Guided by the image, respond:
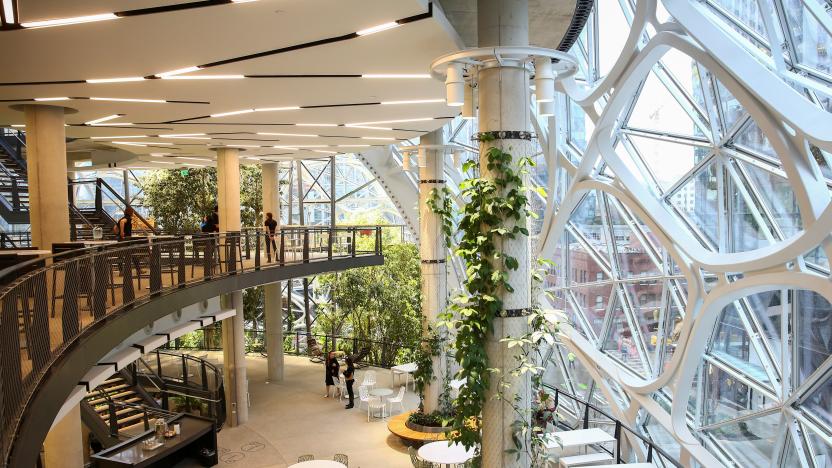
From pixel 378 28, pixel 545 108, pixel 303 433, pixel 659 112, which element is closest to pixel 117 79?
pixel 378 28

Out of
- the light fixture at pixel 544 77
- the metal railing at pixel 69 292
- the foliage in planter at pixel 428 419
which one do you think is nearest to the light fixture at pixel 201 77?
the metal railing at pixel 69 292

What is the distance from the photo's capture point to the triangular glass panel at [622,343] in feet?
52.3

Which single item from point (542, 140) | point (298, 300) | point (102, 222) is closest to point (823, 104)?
point (542, 140)

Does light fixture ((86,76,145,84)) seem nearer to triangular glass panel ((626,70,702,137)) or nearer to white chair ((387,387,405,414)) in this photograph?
triangular glass panel ((626,70,702,137))

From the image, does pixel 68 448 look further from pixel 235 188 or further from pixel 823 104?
pixel 823 104

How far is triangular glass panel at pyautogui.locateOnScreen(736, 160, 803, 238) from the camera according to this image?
10188 mm

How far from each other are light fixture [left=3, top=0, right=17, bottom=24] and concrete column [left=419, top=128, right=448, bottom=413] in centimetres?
1329

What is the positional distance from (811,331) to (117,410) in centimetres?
1691

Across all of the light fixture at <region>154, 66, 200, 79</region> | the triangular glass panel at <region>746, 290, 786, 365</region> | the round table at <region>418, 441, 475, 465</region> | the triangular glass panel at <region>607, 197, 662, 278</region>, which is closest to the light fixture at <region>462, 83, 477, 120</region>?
the light fixture at <region>154, 66, 200, 79</region>

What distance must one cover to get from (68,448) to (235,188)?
1112 centimetres

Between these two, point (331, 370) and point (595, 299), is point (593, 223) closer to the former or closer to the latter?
point (595, 299)

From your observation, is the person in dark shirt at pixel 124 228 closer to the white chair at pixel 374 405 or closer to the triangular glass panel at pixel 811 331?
the white chair at pixel 374 405

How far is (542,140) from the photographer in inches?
707

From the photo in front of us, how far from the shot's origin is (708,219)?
12.5 meters
